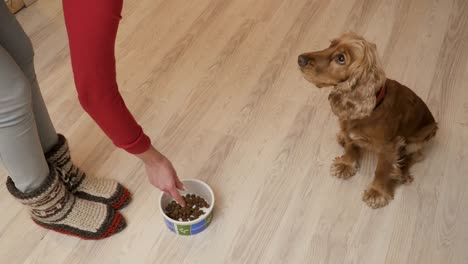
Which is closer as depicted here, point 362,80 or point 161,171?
point 161,171

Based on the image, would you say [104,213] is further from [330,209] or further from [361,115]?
[361,115]

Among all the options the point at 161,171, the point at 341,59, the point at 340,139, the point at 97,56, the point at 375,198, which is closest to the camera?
the point at 97,56

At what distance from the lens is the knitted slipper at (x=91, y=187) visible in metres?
1.61

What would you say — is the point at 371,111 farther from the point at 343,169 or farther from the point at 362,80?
the point at 343,169

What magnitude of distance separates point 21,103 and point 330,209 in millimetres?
1092

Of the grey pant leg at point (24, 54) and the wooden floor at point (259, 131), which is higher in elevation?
the grey pant leg at point (24, 54)

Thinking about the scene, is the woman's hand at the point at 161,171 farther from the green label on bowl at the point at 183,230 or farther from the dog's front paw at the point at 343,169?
the dog's front paw at the point at 343,169

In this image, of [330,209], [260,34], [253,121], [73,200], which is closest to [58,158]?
[73,200]

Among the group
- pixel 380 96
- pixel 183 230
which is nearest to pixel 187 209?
pixel 183 230

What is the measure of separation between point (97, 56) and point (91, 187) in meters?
0.90

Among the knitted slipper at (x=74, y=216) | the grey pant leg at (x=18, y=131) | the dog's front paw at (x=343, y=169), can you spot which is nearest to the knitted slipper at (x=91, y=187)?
the knitted slipper at (x=74, y=216)

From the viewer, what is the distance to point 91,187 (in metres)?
1.67

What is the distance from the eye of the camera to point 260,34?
245 centimetres

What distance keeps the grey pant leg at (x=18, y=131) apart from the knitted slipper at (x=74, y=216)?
0.33ft
